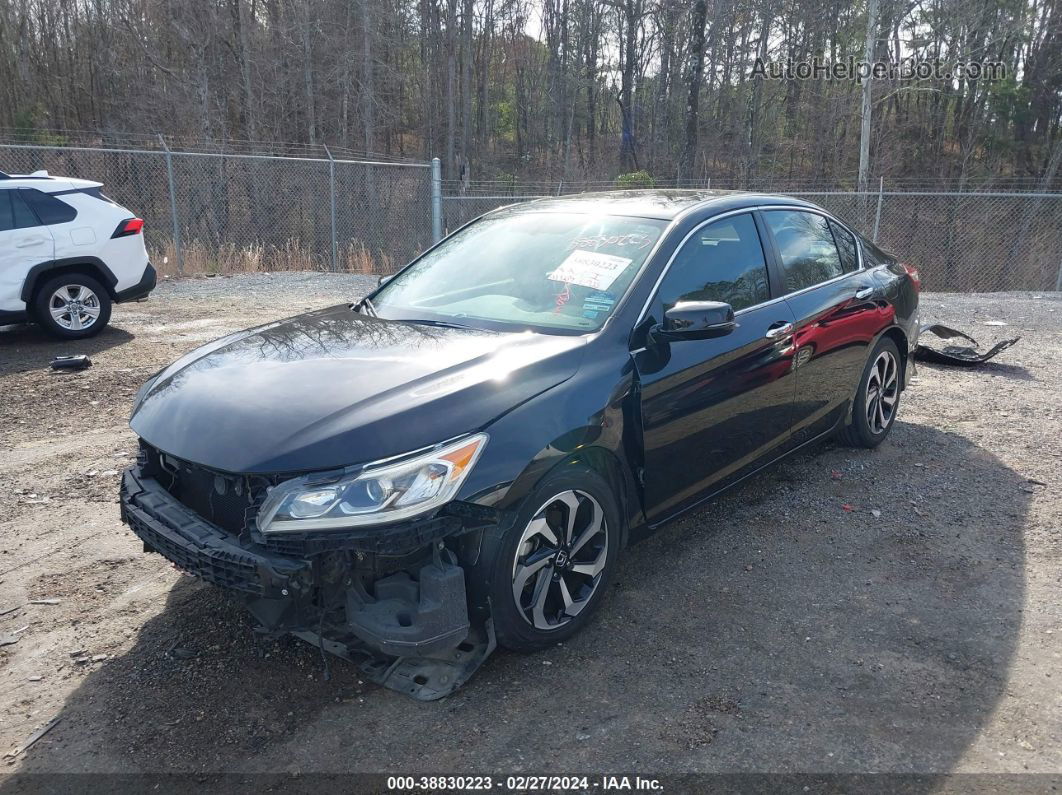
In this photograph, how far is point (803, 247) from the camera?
15.5 ft

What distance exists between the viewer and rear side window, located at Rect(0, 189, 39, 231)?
26.9 feet

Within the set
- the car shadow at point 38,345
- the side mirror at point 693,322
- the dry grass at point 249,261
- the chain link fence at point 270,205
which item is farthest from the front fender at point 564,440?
the chain link fence at point 270,205

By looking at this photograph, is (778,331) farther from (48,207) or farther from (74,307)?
A: (48,207)

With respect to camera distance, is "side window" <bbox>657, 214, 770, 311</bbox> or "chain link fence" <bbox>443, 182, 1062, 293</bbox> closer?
"side window" <bbox>657, 214, 770, 311</bbox>

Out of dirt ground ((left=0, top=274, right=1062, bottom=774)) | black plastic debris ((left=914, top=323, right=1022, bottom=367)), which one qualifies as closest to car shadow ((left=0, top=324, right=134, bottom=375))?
dirt ground ((left=0, top=274, right=1062, bottom=774))

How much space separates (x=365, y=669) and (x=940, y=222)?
2371 cm

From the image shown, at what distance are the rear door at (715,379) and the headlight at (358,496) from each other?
112 centimetres

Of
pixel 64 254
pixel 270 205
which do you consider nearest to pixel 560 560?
pixel 64 254

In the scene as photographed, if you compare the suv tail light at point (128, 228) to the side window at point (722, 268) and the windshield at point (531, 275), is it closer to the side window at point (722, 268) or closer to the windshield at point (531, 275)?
the windshield at point (531, 275)

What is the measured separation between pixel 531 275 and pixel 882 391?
288 cm

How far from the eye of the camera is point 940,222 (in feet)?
73.6

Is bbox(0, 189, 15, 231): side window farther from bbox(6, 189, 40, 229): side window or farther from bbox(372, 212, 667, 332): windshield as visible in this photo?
bbox(372, 212, 667, 332): windshield

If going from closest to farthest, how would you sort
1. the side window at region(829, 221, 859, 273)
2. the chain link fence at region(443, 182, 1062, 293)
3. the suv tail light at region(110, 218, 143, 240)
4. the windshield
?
the windshield
the side window at region(829, 221, 859, 273)
the suv tail light at region(110, 218, 143, 240)
the chain link fence at region(443, 182, 1062, 293)

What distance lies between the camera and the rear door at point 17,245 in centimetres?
813
